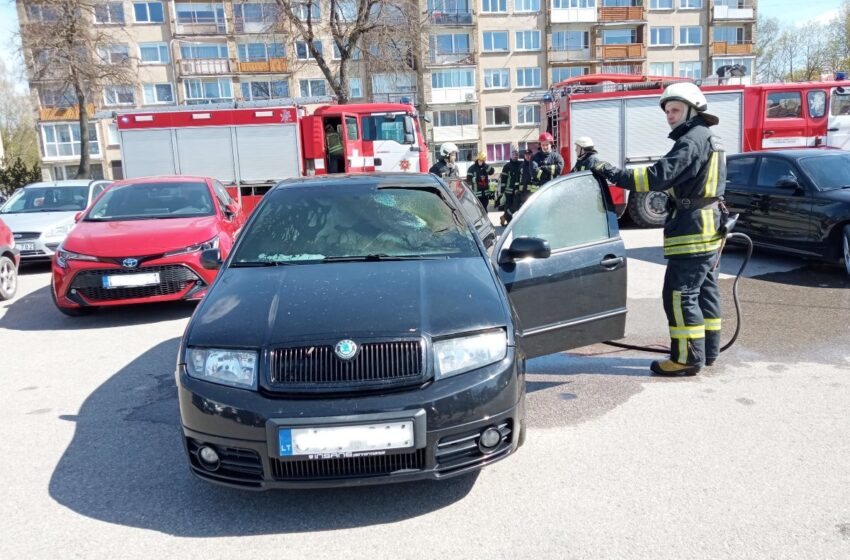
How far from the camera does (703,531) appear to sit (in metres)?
2.77

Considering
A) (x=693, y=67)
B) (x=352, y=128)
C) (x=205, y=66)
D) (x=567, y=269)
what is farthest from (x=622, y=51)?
(x=567, y=269)

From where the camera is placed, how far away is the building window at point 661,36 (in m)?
49.8

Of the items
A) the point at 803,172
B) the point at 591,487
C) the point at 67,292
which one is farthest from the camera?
the point at 803,172

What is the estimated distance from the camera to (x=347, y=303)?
10.2ft

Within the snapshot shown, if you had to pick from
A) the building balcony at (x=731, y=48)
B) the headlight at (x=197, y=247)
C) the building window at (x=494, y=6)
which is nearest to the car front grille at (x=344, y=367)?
→ the headlight at (x=197, y=247)

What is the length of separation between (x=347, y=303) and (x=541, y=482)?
132 centimetres

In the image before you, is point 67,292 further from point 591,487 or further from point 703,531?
point 703,531

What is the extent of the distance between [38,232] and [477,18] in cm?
4237

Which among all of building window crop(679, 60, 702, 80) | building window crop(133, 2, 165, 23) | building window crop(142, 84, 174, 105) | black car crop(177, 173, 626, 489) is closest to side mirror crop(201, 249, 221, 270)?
black car crop(177, 173, 626, 489)

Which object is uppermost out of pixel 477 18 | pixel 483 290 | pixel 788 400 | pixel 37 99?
pixel 477 18

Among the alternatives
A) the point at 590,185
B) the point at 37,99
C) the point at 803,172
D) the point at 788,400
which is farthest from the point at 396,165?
the point at 37,99

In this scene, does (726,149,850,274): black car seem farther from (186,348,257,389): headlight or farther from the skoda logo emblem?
(186,348,257,389): headlight

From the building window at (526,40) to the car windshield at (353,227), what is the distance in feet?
156

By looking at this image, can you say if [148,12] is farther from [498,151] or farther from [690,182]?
[690,182]
